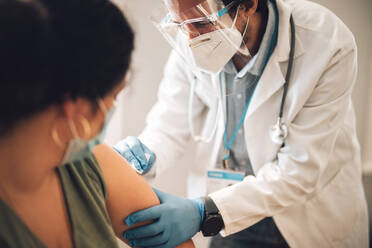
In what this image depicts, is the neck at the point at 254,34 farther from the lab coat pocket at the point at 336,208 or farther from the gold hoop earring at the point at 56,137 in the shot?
the gold hoop earring at the point at 56,137

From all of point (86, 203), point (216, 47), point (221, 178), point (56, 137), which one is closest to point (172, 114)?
point (221, 178)

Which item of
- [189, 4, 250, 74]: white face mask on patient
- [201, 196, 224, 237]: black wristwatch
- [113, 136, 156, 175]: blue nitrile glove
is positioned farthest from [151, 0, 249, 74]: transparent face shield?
[201, 196, 224, 237]: black wristwatch

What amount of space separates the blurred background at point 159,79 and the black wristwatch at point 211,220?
946 mm

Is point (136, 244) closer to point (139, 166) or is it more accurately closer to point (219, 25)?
point (139, 166)

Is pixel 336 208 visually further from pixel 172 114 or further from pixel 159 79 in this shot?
pixel 159 79

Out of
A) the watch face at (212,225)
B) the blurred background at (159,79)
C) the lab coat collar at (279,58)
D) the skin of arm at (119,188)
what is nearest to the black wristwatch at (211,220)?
the watch face at (212,225)

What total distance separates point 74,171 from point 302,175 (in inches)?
33.7

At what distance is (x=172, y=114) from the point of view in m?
1.62

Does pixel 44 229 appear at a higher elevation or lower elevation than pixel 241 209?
higher

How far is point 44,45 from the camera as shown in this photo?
0.60 m

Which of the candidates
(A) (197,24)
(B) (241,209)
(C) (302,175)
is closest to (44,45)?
(A) (197,24)

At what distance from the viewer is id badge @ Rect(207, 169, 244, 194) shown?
1461mm

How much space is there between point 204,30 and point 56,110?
2.14ft

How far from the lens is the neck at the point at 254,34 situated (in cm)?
121
